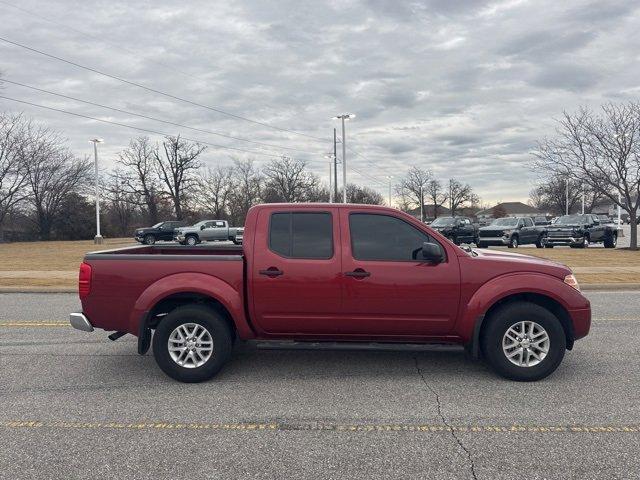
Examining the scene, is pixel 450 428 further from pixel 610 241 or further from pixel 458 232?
pixel 458 232

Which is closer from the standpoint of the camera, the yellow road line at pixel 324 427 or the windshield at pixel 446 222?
the yellow road line at pixel 324 427

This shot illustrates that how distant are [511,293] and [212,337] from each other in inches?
120

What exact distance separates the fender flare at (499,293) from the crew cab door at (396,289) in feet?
0.48

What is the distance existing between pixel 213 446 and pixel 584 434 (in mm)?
2801

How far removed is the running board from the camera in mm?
4949

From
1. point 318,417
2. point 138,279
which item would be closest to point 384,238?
point 318,417

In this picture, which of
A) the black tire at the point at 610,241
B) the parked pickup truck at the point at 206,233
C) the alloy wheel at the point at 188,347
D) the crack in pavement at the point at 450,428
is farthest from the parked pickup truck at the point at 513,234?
the alloy wheel at the point at 188,347

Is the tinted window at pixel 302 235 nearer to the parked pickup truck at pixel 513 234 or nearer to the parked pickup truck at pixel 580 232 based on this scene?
the parked pickup truck at pixel 513 234

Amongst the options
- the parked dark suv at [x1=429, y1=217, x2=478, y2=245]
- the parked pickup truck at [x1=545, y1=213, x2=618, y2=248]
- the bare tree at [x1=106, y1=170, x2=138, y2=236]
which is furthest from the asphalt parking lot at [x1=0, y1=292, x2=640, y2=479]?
the bare tree at [x1=106, y1=170, x2=138, y2=236]

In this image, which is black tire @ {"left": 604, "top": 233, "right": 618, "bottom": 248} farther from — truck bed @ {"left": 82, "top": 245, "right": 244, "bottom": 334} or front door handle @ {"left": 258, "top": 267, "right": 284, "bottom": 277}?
truck bed @ {"left": 82, "top": 245, "right": 244, "bottom": 334}

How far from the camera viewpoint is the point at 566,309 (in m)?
4.93

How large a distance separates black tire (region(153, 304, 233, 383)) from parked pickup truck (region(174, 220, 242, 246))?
87.9 ft

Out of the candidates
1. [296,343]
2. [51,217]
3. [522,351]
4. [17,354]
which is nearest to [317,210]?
[296,343]

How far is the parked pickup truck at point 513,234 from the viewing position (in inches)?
947
